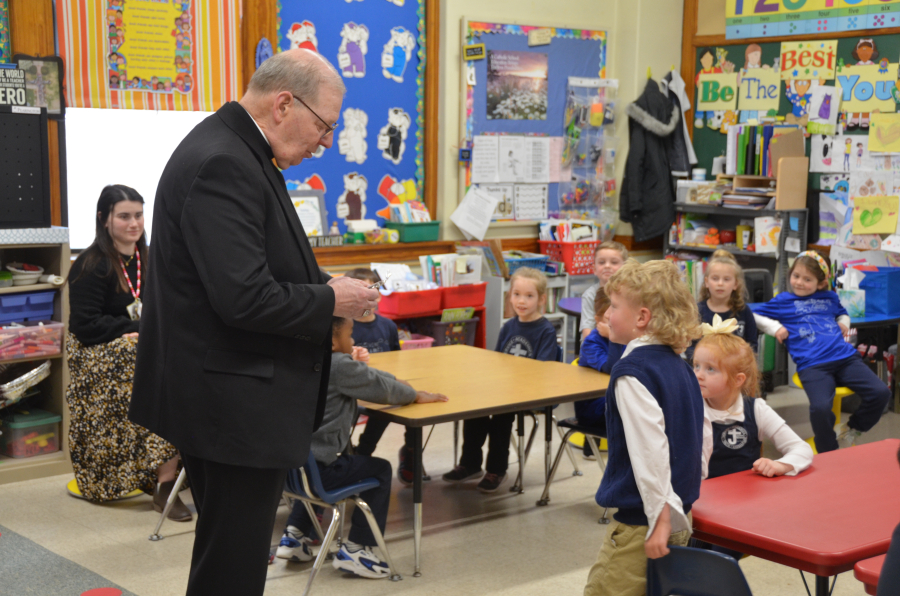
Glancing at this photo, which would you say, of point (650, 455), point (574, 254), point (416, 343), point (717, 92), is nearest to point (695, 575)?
point (650, 455)

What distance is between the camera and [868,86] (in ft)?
20.0

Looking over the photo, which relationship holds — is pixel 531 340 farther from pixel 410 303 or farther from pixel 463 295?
pixel 463 295

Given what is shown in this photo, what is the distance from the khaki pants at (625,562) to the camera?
2.10 meters

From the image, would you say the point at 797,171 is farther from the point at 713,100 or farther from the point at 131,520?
the point at 131,520

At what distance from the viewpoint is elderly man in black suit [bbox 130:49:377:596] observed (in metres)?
1.75

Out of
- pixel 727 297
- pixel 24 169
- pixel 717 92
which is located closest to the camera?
pixel 24 169

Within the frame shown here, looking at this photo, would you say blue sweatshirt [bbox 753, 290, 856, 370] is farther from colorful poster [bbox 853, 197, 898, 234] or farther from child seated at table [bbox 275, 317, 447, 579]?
child seated at table [bbox 275, 317, 447, 579]

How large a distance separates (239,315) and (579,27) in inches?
225

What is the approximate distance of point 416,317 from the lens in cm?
585

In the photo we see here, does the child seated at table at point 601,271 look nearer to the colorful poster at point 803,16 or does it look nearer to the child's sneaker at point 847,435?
the child's sneaker at point 847,435

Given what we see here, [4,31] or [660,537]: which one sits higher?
[4,31]

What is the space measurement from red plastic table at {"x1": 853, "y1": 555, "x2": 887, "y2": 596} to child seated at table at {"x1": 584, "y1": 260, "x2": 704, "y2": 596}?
377 mm

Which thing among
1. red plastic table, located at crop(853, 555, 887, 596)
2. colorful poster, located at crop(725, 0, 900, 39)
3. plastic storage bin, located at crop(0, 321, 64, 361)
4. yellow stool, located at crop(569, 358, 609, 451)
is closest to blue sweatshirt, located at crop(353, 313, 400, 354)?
yellow stool, located at crop(569, 358, 609, 451)

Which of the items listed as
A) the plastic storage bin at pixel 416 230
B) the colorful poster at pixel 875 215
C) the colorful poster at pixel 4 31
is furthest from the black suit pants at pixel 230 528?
the colorful poster at pixel 875 215
